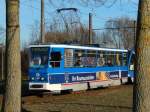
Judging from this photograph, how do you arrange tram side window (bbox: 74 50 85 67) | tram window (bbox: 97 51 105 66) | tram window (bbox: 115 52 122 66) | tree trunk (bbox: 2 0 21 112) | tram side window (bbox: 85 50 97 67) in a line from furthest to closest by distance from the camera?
1. tram window (bbox: 115 52 122 66)
2. tram window (bbox: 97 51 105 66)
3. tram side window (bbox: 85 50 97 67)
4. tram side window (bbox: 74 50 85 67)
5. tree trunk (bbox: 2 0 21 112)

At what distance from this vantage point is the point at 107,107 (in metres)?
19.4

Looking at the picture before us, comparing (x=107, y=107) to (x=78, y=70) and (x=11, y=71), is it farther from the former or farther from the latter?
(x=78, y=70)

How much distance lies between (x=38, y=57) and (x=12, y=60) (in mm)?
16762

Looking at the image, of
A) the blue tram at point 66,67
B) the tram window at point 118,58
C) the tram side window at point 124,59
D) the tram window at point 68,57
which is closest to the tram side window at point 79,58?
the blue tram at point 66,67

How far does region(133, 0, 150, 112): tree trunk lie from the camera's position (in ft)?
29.7

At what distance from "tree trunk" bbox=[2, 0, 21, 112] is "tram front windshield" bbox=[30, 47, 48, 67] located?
16162 millimetres

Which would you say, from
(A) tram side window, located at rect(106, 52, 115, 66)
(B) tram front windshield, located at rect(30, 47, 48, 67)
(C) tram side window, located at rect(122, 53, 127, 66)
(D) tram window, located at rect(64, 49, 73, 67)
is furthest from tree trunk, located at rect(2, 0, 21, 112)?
(C) tram side window, located at rect(122, 53, 127, 66)

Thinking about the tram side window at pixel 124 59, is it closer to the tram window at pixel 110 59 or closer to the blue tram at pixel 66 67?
the tram window at pixel 110 59

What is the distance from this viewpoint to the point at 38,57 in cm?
2808

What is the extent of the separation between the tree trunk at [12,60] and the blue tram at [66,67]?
15.9 m

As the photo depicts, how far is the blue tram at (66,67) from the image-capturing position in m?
27.6

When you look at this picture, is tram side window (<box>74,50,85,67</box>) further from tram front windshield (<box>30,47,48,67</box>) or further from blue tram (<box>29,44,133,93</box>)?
tram front windshield (<box>30,47,48,67</box>)

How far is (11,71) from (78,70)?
60.3 ft

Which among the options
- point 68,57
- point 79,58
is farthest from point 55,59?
point 79,58
